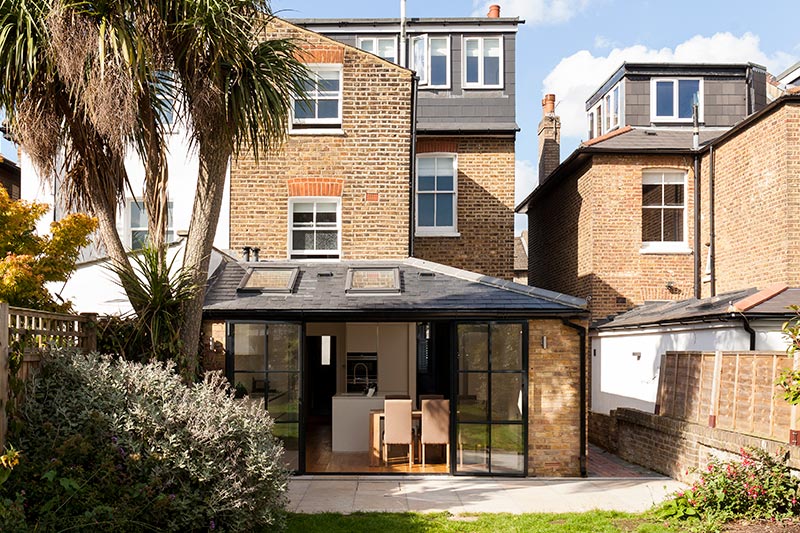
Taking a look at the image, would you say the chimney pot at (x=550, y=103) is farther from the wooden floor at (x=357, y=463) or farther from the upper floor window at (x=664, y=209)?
the wooden floor at (x=357, y=463)

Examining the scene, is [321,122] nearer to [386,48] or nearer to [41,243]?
[386,48]

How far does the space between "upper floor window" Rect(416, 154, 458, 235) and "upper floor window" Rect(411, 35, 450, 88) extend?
229 cm

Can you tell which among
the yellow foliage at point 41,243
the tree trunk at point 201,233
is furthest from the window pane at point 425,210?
the yellow foliage at point 41,243

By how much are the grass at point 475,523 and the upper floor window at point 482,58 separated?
11937mm

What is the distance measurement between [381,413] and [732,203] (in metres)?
8.19

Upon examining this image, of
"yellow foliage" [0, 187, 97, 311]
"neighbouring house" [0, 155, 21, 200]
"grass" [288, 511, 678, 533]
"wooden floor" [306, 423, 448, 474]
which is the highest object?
"neighbouring house" [0, 155, 21, 200]

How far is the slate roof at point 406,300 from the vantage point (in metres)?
10.6

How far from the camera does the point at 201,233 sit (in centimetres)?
900

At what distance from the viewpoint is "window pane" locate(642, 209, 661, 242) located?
16.8m

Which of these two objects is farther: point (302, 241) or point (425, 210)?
point (425, 210)

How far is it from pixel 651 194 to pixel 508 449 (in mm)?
8374

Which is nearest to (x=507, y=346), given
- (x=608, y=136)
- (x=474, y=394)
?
(x=474, y=394)

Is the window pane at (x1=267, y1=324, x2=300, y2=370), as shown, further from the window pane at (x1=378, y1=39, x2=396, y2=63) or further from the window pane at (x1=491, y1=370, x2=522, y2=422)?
the window pane at (x1=378, y1=39, x2=396, y2=63)

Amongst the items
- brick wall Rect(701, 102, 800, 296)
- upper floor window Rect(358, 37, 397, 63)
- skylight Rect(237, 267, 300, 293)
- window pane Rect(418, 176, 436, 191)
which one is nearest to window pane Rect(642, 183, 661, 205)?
brick wall Rect(701, 102, 800, 296)
